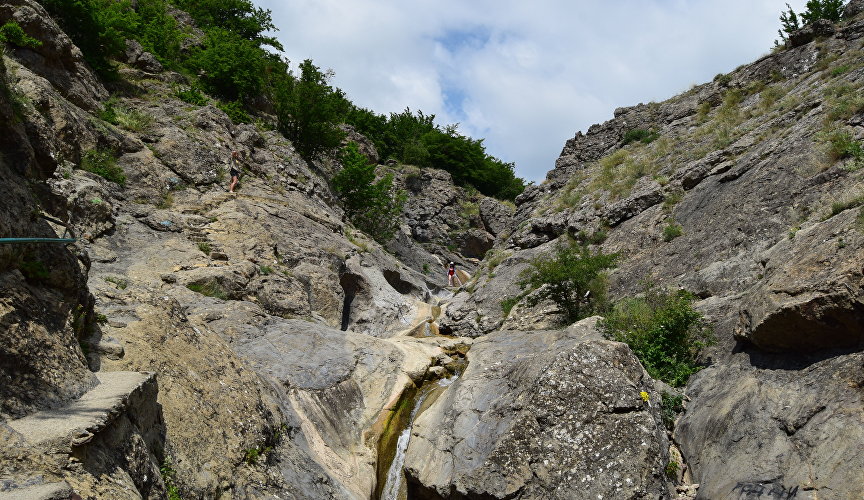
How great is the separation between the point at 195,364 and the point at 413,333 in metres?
10.8

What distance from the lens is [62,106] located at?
15078mm

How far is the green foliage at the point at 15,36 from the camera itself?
49.6 feet

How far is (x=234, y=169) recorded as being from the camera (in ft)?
66.0

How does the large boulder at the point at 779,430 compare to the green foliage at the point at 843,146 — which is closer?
the large boulder at the point at 779,430

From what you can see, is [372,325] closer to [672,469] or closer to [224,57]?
[672,469]

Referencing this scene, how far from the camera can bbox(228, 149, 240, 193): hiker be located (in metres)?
19.4

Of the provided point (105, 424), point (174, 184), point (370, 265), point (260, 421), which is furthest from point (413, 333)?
point (105, 424)

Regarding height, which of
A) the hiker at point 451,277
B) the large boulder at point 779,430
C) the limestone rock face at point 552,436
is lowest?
the limestone rock face at point 552,436

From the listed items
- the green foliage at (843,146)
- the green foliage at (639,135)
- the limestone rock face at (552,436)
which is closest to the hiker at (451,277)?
the green foliage at (639,135)

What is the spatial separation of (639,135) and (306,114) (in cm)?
1802

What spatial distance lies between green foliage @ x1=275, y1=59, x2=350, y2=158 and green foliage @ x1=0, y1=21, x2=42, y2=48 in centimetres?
1188

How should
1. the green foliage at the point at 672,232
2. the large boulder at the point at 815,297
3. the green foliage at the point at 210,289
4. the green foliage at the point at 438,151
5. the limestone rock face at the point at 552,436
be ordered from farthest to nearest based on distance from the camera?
the green foliage at the point at 438,151 < the green foliage at the point at 672,232 < the green foliage at the point at 210,289 < the limestone rock face at the point at 552,436 < the large boulder at the point at 815,297

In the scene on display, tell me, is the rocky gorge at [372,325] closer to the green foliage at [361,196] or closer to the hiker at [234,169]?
the hiker at [234,169]

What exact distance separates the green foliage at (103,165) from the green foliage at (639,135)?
24.1m
